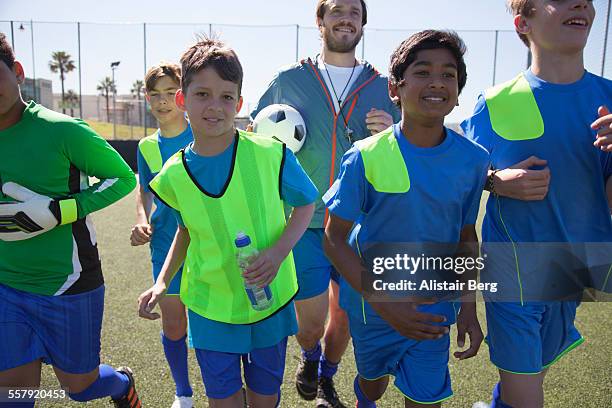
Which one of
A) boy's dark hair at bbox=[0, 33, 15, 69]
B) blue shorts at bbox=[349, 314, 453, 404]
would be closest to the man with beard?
blue shorts at bbox=[349, 314, 453, 404]

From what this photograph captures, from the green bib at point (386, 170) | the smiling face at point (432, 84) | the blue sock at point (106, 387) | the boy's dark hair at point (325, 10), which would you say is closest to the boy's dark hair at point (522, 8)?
the smiling face at point (432, 84)

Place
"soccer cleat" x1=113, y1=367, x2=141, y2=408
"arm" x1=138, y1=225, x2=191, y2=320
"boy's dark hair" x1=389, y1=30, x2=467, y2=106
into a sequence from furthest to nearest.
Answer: "soccer cleat" x1=113, y1=367, x2=141, y2=408, "arm" x1=138, y1=225, x2=191, y2=320, "boy's dark hair" x1=389, y1=30, x2=467, y2=106

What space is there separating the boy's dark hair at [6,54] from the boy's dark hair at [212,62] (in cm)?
77

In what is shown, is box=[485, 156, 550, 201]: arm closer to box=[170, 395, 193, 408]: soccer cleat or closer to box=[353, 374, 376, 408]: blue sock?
box=[353, 374, 376, 408]: blue sock

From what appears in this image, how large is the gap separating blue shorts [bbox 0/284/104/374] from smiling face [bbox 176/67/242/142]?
3.50ft

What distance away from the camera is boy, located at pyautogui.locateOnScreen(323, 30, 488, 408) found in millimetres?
2020

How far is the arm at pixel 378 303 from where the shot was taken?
6.43 ft

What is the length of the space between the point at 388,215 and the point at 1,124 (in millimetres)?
1804

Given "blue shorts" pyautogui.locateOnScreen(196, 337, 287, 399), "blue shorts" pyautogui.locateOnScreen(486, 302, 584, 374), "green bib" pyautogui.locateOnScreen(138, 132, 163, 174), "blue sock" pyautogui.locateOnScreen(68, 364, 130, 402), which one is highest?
"green bib" pyautogui.locateOnScreen(138, 132, 163, 174)

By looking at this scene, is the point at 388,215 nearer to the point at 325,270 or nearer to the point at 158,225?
the point at 325,270

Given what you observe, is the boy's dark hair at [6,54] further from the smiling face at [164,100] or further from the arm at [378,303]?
the arm at [378,303]

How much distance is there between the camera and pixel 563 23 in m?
2.09

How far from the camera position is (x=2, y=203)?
89.7 inches

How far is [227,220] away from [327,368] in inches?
57.9
